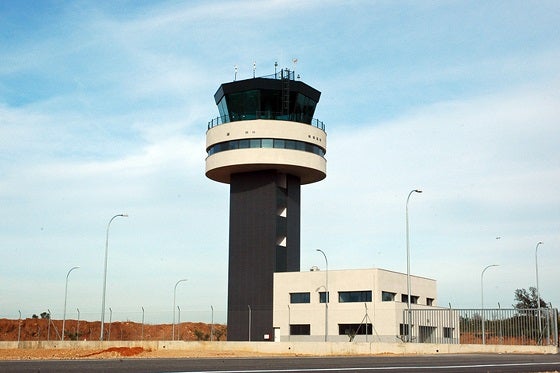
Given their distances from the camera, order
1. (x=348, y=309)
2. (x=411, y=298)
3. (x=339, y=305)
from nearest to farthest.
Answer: (x=348, y=309)
(x=339, y=305)
(x=411, y=298)

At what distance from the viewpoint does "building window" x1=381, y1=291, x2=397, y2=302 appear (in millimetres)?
62259

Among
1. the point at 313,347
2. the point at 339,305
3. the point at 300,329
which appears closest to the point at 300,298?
the point at 300,329

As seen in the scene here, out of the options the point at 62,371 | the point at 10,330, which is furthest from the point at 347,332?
the point at 10,330

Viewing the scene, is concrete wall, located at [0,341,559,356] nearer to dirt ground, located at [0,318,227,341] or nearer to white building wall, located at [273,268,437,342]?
white building wall, located at [273,268,437,342]

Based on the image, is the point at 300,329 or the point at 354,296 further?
the point at 300,329

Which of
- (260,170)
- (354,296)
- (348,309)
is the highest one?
(260,170)

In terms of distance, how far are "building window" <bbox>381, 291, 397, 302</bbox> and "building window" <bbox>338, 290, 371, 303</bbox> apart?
1.47m

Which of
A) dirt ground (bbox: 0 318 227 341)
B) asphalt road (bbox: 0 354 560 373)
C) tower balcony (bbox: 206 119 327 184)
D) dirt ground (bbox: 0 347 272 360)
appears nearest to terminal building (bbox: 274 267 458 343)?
tower balcony (bbox: 206 119 327 184)

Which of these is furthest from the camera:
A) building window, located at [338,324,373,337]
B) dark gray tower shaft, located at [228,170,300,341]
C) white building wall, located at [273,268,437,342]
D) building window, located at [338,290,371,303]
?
dark gray tower shaft, located at [228,170,300,341]

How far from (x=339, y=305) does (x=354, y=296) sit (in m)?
1.56

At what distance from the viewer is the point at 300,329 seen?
63.9 metres

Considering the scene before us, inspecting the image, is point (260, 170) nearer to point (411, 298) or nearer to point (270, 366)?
point (411, 298)

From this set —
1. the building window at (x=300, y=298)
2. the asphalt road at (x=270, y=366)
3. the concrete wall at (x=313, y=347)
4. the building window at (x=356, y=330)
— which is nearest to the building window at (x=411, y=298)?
the building window at (x=356, y=330)

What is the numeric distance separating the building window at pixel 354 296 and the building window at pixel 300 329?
384 centimetres
